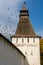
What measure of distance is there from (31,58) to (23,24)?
482 cm

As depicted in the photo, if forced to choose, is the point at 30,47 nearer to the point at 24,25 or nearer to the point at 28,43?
the point at 28,43

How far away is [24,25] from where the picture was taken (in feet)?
116

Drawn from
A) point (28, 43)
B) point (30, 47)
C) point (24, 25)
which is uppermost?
point (24, 25)

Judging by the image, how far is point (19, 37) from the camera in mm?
33938

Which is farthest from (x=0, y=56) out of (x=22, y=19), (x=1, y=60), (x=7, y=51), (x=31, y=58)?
(x=22, y=19)

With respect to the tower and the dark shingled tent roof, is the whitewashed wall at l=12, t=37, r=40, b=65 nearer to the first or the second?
the tower

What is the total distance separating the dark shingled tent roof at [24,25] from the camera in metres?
34.3

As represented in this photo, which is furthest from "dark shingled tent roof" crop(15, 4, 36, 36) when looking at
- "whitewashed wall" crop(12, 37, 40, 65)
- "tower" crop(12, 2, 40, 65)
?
"whitewashed wall" crop(12, 37, 40, 65)

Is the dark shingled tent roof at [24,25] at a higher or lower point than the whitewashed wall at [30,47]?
higher

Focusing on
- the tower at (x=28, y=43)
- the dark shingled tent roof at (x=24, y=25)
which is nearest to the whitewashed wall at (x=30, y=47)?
the tower at (x=28, y=43)

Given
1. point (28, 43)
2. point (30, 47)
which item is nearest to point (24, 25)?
point (28, 43)

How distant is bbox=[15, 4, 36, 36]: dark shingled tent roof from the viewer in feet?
112

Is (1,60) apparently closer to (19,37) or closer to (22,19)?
(19,37)

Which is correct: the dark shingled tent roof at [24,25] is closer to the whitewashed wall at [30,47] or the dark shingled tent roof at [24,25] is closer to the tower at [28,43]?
the tower at [28,43]
